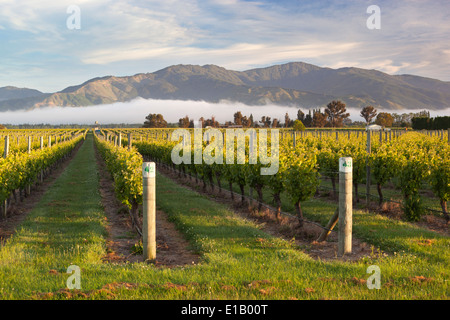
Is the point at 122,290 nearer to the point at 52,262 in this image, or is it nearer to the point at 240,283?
the point at 240,283

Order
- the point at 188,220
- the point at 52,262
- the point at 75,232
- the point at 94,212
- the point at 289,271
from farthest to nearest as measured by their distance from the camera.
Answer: the point at 94,212 → the point at 188,220 → the point at 75,232 → the point at 52,262 → the point at 289,271

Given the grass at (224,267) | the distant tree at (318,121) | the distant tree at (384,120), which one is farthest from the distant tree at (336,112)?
the grass at (224,267)

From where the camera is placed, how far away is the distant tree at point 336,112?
485 feet

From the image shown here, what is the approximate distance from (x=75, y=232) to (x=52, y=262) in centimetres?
296

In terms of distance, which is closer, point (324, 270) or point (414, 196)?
point (324, 270)

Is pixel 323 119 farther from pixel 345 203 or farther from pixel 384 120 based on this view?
pixel 345 203

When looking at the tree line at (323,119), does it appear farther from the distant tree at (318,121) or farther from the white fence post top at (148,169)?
the white fence post top at (148,169)

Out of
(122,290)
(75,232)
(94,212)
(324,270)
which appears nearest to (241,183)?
(94,212)

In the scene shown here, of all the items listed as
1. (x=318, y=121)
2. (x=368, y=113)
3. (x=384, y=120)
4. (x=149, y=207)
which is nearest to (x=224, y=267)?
(x=149, y=207)

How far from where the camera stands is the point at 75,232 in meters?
10.4

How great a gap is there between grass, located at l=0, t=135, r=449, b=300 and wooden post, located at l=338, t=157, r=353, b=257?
1.92 feet

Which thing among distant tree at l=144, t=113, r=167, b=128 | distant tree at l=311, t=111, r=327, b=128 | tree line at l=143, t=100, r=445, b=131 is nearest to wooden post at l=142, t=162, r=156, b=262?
tree line at l=143, t=100, r=445, b=131

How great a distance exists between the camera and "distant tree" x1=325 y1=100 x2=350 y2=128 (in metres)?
148

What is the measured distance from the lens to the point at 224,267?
7.04 m
